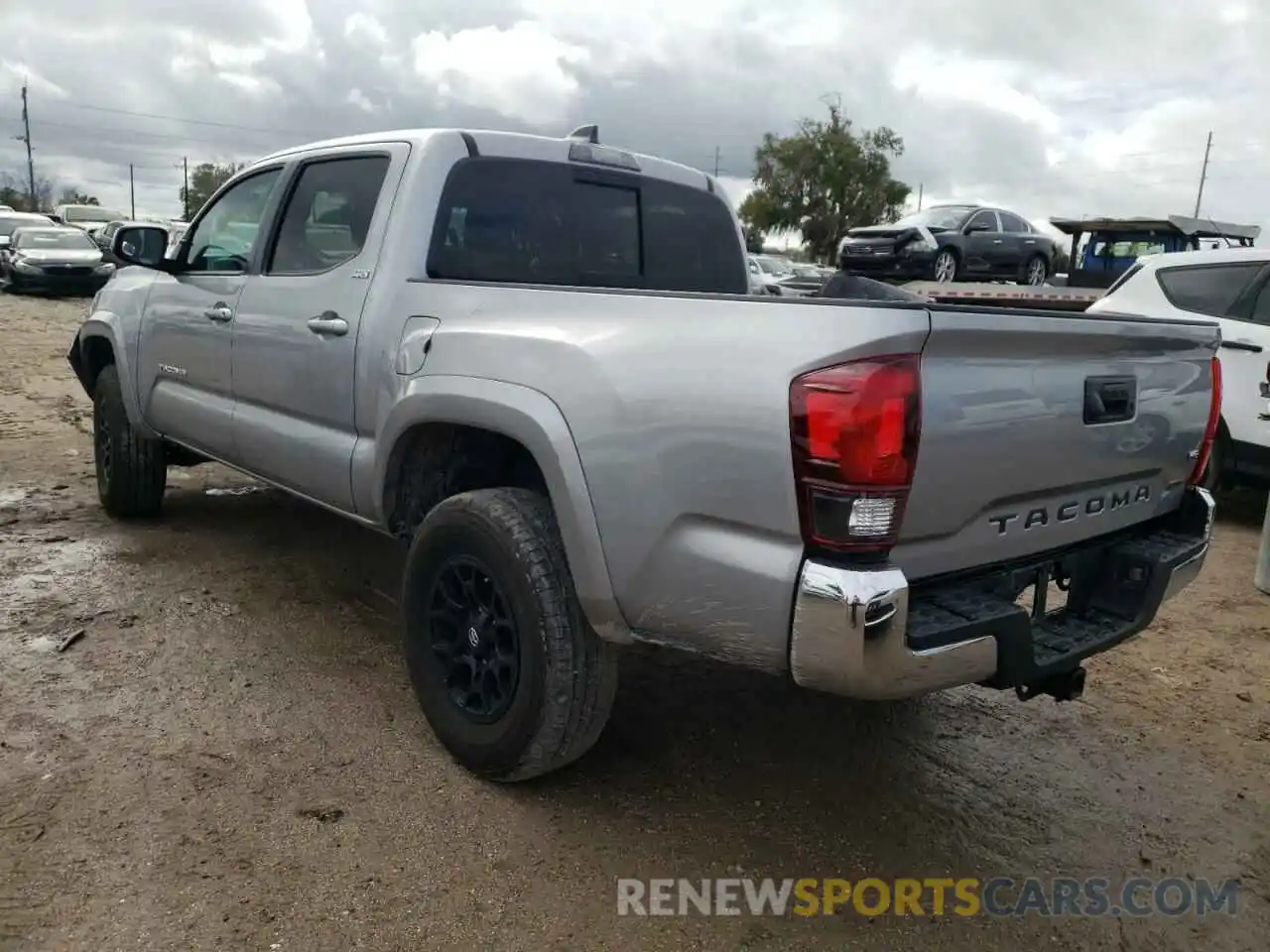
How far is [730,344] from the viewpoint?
2320 millimetres

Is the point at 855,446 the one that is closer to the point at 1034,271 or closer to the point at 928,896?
the point at 928,896

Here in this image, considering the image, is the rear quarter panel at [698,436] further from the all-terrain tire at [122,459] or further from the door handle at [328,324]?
the all-terrain tire at [122,459]

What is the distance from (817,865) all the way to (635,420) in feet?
4.37

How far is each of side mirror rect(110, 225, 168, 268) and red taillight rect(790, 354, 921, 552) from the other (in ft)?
12.3

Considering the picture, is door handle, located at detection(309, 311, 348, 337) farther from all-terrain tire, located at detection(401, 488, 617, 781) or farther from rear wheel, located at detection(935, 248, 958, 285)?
rear wheel, located at detection(935, 248, 958, 285)

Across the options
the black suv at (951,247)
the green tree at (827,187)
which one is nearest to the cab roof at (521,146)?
the black suv at (951,247)

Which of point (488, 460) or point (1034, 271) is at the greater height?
point (1034, 271)

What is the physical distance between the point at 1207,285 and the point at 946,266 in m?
7.11

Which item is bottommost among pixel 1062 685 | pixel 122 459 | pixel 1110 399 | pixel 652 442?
pixel 122 459

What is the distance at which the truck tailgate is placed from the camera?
7.42ft

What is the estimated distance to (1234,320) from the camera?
6766 mm

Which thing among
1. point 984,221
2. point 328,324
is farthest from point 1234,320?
point 984,221

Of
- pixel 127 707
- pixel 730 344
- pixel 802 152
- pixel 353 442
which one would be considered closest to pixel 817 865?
pixel 730 344

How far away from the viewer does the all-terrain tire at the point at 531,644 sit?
273cm
